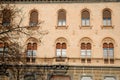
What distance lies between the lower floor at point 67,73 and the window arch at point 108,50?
1032mm

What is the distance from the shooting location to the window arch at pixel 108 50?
3609 centimetres

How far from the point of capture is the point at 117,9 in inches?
1480

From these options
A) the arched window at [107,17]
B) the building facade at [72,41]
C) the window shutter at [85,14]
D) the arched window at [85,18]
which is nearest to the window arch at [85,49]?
the building facade at [72,41]

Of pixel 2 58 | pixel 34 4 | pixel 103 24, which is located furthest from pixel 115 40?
pixel 2 58

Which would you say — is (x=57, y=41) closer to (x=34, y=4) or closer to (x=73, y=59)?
(x=73, y=59)

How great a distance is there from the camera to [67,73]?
35969mm

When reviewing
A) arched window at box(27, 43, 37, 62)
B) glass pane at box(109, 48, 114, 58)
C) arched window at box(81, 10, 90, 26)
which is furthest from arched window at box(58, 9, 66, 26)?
glass pane at box(109, 48, 114, 58)

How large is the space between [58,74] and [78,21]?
21.7ft

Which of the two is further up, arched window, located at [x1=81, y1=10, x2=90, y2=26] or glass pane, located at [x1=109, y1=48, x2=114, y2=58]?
arched window, located at [x1=81, y1=10, x2=90, y2=26]

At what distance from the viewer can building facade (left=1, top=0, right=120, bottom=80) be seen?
1415 inches

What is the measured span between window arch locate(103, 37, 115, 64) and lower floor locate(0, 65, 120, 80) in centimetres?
103

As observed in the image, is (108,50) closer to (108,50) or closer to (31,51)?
(108,50)

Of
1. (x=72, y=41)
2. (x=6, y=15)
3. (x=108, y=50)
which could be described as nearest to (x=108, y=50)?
(x=108, y=50)

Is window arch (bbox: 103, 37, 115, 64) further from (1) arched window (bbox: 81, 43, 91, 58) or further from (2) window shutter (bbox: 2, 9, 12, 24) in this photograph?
(2) window shutter (bbox: 2, 9, 12, 24)
